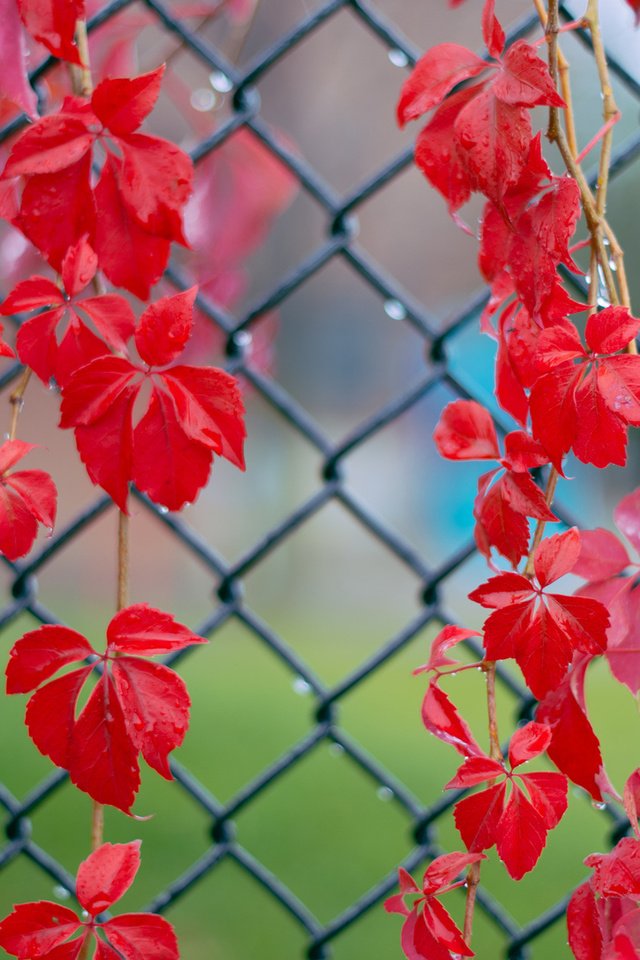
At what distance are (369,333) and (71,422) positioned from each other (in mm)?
10821

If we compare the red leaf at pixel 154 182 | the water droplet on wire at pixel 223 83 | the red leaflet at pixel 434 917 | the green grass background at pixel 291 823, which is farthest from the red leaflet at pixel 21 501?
the green grass background at pixel 291 823

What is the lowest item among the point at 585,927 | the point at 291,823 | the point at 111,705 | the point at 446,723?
the point at 291,823

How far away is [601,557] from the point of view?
50 centimetres

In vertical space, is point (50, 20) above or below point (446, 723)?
above

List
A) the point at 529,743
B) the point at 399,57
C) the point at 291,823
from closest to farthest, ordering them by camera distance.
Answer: the point at 529,743, the point at 399,57, the point at 291,823

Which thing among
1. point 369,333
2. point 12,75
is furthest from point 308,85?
point 12,75

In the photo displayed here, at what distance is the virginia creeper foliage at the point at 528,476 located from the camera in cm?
42

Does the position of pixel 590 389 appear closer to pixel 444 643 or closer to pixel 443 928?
pixel 444 643

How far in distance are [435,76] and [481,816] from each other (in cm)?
31

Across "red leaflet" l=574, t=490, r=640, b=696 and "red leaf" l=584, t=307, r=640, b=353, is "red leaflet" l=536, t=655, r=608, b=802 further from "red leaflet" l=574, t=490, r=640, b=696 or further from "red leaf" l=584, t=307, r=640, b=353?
"red leaf" l=584, t=307, r=640, b=353

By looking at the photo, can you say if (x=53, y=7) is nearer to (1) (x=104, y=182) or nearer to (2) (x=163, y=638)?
(1) (x=104, y=182)

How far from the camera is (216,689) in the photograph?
4336 mm

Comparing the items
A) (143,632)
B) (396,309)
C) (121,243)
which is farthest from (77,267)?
(396,309)

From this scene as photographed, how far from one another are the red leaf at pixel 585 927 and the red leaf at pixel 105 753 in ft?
0.64
